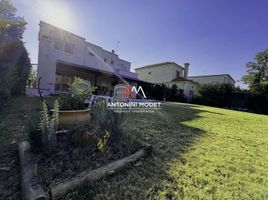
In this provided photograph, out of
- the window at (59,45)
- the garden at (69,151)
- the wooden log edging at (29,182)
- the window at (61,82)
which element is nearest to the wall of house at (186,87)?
the window at (61,82)

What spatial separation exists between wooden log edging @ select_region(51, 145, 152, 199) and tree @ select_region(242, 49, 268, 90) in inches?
1234

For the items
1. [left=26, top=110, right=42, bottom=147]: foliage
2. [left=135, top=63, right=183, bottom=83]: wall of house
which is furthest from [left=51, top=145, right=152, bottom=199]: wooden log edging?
[left=135, top=63, right=183, bottom=83]: wall of house

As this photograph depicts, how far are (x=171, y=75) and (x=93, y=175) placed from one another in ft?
90.4

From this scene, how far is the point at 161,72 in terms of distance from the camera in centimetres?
2881

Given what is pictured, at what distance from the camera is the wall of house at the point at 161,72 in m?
27.8

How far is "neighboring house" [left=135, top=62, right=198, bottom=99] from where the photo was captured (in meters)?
26.6

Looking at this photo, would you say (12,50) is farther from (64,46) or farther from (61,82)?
(64,46)

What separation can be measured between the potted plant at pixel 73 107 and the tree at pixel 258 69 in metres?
31.3

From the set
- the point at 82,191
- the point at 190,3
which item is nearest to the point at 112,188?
the point at 82,191

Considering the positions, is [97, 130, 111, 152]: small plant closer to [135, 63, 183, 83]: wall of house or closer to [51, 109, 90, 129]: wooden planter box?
[51, 109, 90, 129]: wooden planter box

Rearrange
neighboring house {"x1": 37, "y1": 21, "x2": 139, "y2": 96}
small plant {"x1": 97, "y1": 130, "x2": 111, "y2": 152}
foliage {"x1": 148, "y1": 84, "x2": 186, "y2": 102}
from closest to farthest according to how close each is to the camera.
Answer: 1. small plant {"x1": 97, "y1": 130, "x2": 111, "y2": 152}
2. neighboring house {"x1": 37, "y1": 21, "x2": 139, "y2": 96}
3. foliage {"x1": 148, "y1": 84, "x2": 186, "y2": 102}

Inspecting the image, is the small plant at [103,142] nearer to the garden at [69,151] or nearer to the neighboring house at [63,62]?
the garden at [69,151]

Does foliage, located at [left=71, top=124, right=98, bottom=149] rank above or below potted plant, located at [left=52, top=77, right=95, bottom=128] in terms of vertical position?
below

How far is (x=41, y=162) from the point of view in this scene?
Result: 6.52 ft
